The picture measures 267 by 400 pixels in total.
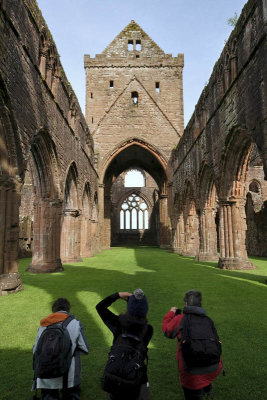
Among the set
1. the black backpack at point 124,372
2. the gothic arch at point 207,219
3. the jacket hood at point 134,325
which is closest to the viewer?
the black backpack at point 124,372

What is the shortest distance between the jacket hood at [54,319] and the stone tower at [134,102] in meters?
17.4

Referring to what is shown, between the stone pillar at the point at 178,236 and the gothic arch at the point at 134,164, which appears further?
the gothic arch at the point at 134,164

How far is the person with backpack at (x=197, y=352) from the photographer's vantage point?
5.96ft

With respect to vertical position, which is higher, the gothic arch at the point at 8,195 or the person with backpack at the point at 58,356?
the gothic arch at the point at 8,195

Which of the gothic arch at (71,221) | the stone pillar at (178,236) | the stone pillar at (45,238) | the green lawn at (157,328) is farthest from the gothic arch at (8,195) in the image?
the stone pillar at (178,236)

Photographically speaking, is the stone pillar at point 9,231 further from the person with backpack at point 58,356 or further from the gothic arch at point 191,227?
the gothic arch at point 191,227

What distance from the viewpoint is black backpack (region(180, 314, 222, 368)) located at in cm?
181

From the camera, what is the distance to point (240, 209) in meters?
9.09

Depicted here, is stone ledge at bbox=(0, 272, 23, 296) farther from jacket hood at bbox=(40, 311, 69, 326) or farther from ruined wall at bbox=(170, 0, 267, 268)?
ruined wall at bbox=(170, 0, 267, 268)

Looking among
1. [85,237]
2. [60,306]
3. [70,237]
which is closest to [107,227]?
[85,237]

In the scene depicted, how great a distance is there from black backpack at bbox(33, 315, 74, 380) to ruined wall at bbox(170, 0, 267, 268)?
512 cm

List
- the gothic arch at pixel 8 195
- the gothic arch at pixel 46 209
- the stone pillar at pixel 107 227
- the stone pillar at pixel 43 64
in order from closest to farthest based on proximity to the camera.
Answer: the gothic arch at pixel 8 195
the stone pillar at pixel 43 64
the gothic arch at pixel 46 209
the stone pillar at pixel 107 227

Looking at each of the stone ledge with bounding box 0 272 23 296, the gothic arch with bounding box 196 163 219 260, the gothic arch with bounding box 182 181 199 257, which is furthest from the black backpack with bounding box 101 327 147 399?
the gothic arch with bounding box 182 181 199 257

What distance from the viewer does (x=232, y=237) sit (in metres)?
9.04
